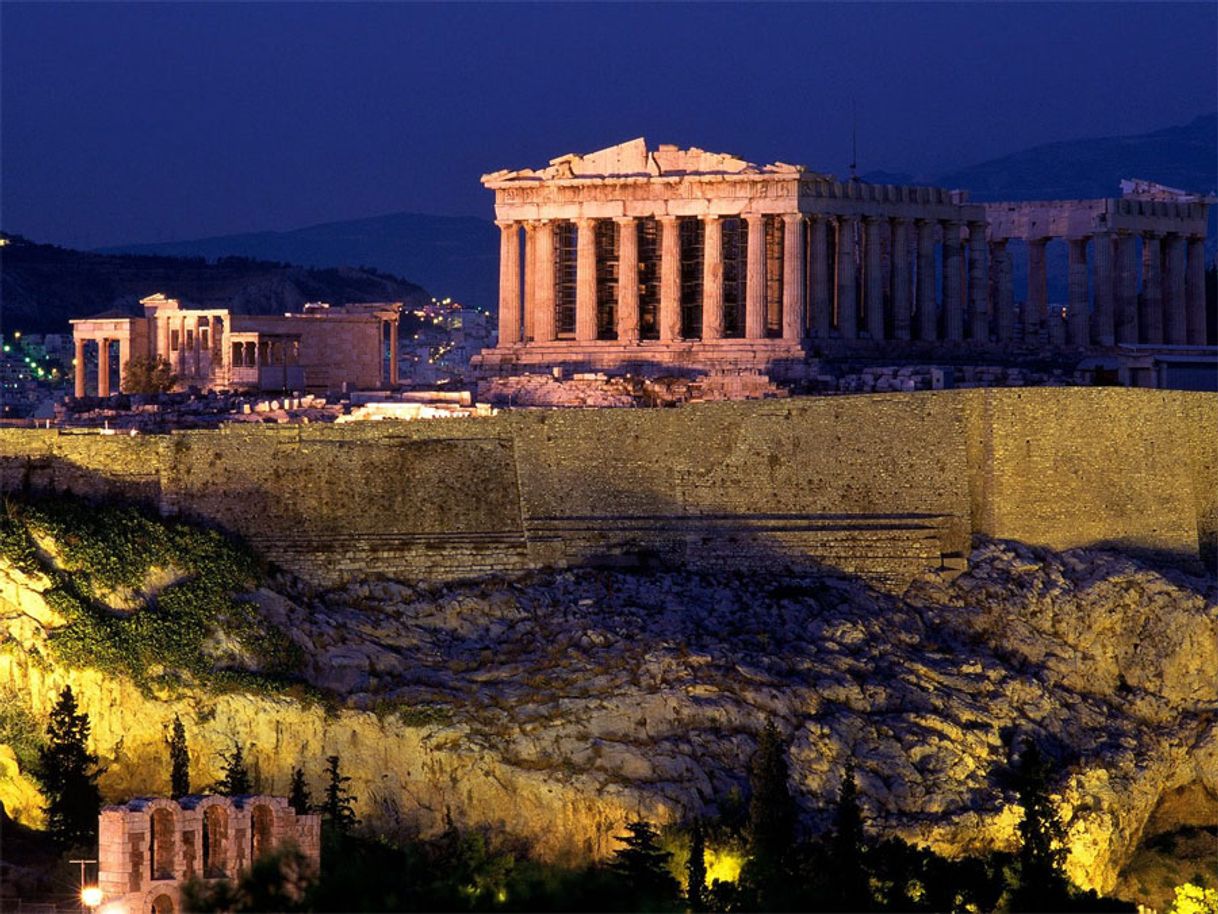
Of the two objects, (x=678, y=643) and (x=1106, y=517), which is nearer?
(x=678, y=643)

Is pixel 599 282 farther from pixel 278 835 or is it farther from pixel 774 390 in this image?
pixel 278 835

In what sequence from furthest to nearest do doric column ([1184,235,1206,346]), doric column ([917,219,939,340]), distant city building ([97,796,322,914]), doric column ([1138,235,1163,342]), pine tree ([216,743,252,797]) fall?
1. doric column ([1184,235,1206,346])
2. doric column ([1138,235,1163,342])
3. doric column ([917,219,939,340])
4. pine tree ([216,743,252,797])
5. distant city building ([97,796,322,914])

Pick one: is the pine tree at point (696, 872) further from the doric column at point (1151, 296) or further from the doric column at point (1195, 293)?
the doric column at point (1195, 293)

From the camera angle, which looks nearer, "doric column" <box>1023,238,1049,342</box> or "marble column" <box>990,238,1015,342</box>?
"marble column" <box>990,238,1015,342</box>

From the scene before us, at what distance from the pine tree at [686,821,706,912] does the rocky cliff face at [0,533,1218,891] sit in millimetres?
1116

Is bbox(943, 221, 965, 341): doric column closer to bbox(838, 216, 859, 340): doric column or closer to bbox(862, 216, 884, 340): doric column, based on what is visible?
bbox(862, 216, 884, 340): doric column

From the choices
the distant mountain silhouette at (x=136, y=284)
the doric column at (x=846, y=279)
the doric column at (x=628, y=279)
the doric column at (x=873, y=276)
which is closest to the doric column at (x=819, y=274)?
the doric column at (x=846, y=279)

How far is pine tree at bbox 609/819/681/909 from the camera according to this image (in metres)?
53.8

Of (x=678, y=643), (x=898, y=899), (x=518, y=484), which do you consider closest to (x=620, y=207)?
(x=518, y=484)

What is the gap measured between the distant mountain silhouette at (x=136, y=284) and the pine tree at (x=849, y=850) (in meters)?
93.0

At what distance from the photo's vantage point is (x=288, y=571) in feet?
214

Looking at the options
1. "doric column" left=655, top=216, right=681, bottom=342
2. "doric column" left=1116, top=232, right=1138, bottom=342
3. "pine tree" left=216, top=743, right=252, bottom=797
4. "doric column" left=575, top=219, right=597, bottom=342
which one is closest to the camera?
"pine tree" left=216, top=743, right=252, bottom=797

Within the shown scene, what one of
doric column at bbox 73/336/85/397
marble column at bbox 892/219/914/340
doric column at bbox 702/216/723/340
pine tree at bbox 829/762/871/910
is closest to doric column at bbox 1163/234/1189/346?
marble column at bbox 892/219/914/340

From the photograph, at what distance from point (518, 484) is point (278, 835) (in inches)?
611
